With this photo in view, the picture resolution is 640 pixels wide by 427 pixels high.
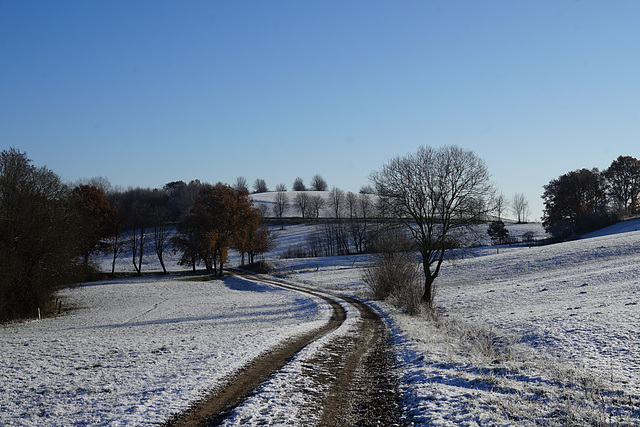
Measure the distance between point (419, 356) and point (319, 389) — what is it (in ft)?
13.3

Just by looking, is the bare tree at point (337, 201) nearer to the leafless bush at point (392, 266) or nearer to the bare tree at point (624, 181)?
the bare tree at point (624, 181)

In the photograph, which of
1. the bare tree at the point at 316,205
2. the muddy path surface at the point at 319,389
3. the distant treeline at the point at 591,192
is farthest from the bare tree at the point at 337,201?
the muddy path surface at the point at 319,389

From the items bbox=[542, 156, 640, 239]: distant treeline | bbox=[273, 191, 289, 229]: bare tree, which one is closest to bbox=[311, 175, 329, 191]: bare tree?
bbox=[273, 191, 289, 229]: bare tree

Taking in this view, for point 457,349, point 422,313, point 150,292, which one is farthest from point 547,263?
point 150,292

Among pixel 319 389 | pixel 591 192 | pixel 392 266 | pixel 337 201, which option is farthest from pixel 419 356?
pixel 337 201

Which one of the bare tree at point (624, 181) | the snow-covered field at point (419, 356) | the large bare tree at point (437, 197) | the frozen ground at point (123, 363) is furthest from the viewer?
the bare tree at point (624, 181)

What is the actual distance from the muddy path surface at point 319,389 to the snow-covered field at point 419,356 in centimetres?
37

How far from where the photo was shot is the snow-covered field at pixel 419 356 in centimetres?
815

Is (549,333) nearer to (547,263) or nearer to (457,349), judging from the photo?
(457,349)

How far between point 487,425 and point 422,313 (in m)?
16.6

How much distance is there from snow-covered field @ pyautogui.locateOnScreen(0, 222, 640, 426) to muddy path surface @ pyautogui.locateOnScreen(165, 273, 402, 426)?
0.37 m

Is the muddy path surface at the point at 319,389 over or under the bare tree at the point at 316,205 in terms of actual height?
under

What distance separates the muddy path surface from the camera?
784 cm

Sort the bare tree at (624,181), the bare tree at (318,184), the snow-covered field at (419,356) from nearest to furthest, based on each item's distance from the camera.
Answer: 1. the snow-covered field at (419,356)
2. the bare tree at (624,181)
3. the bare tree at (318,184)
